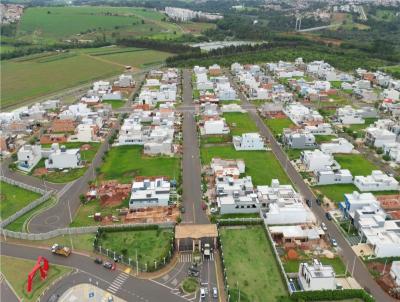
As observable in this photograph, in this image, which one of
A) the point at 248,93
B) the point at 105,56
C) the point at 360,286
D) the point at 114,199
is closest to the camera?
the point at 360,286

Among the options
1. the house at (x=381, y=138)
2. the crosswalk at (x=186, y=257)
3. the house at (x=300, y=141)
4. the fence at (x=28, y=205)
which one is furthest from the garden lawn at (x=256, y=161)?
the fence at (x=28, y=205)

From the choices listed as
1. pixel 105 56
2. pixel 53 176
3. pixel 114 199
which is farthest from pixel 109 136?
pixel 105 56

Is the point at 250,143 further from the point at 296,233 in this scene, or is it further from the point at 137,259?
the point at 137,259

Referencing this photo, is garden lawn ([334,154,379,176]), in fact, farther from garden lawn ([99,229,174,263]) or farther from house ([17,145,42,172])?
house ([17,145,42,172])

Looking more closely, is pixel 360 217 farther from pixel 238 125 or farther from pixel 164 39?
pixel 164 39

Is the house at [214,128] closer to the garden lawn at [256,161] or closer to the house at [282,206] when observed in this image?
the garden lawn at [256,161]

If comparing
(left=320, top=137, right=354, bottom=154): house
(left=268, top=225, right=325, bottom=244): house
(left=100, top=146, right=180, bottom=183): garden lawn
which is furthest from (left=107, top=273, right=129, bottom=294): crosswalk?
(left=320, top=137, right=354, bottom=154): house
